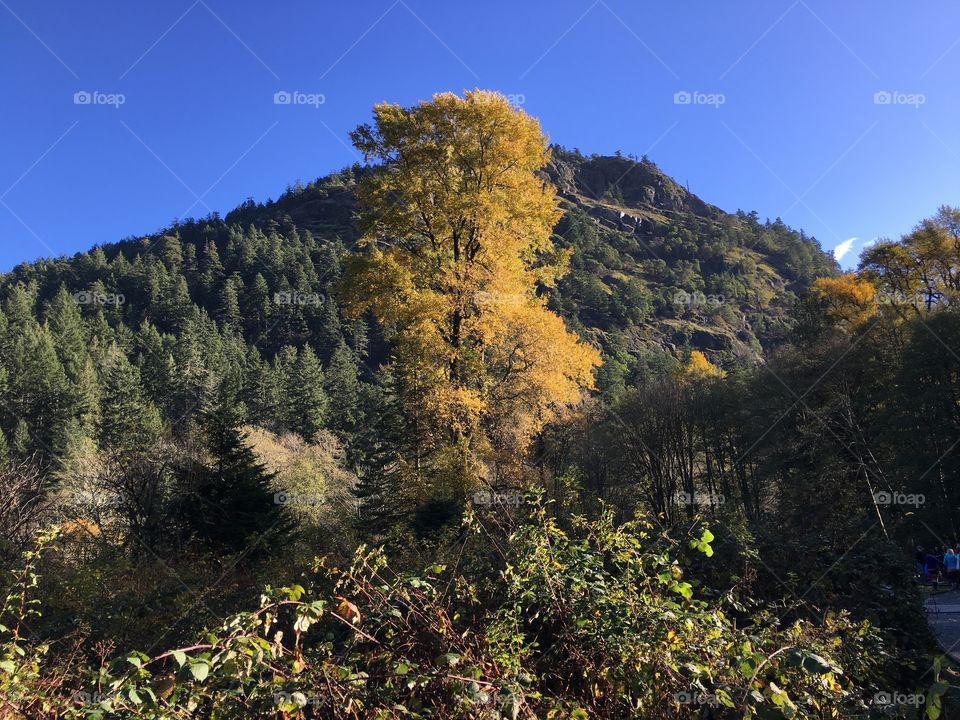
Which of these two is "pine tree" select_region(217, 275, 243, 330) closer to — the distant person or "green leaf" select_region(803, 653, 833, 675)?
the distant person

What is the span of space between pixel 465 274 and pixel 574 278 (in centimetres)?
12476

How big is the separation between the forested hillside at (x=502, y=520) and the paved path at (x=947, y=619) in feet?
7.26

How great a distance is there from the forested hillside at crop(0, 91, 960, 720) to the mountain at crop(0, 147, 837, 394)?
36594mm

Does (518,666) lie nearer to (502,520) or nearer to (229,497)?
(502,520)

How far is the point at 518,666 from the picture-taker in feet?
8.87

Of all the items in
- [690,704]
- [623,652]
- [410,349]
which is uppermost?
[410,349]

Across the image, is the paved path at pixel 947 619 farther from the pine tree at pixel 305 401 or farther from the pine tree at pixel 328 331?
the pine tree at pixel 328 331

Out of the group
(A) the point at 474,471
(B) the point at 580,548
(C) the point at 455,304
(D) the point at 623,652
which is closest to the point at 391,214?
(C) the point at 455,304

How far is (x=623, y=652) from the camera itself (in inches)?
105

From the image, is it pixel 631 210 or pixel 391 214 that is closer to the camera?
pixel 391 214

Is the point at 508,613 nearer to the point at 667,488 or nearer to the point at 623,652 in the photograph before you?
the point at 623,652

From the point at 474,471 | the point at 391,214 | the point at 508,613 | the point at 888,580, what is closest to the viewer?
the point at 508,613

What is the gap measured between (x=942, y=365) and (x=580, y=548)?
24.2 meters

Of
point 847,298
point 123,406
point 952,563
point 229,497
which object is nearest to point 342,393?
point 123,406
